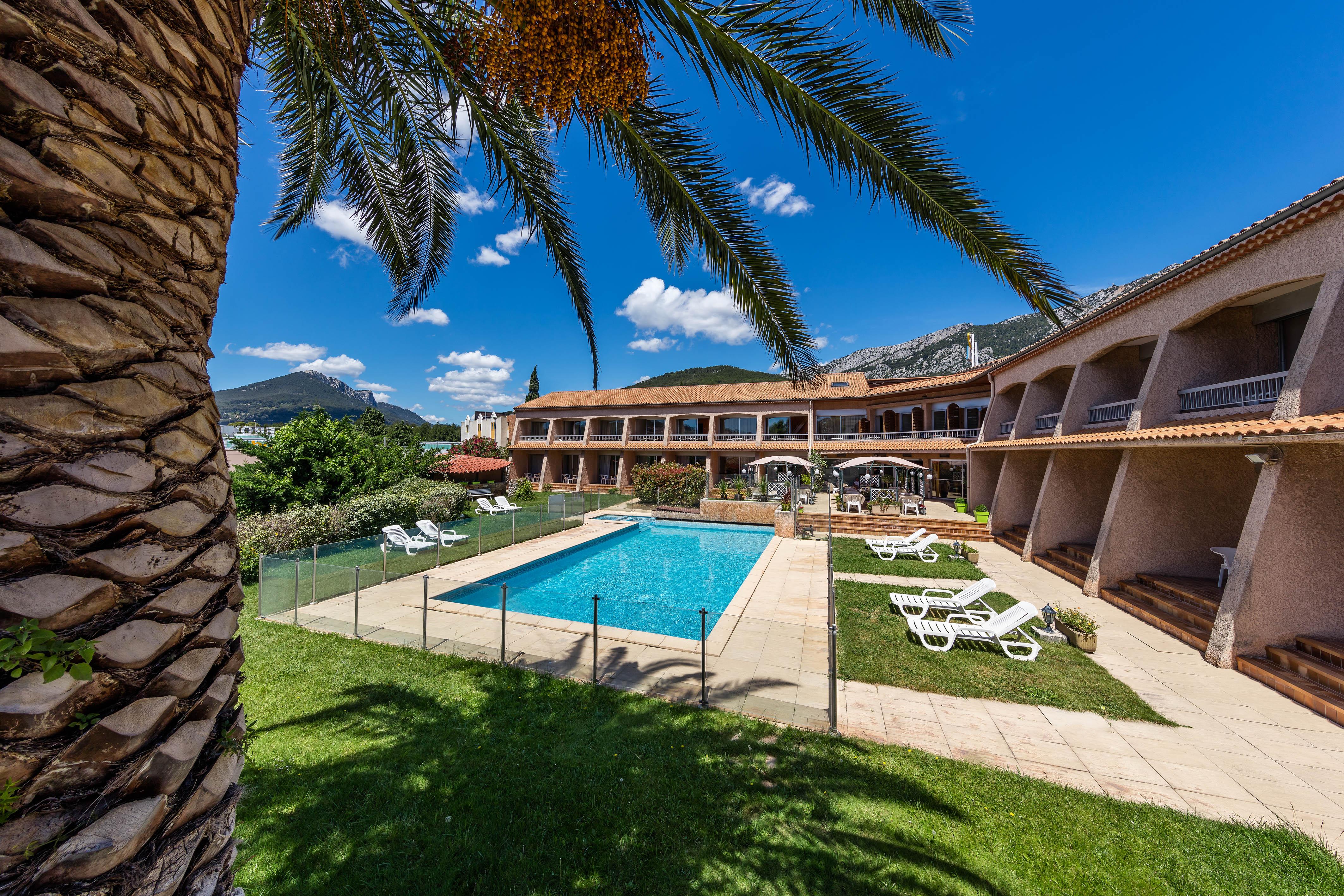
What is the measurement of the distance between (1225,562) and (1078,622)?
4156 mm

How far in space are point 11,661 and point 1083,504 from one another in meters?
18.3

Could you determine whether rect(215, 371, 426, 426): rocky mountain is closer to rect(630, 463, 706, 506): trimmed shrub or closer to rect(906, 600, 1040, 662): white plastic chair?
rect(630, 463, 706, 506): trimmed shrub

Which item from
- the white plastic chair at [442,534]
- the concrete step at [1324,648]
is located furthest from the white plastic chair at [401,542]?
the concrete step at [1324,648]

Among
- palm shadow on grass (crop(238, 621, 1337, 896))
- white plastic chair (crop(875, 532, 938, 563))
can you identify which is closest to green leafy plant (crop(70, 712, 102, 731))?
palm shadow on grass (crop(238, 621, 1337, 896))

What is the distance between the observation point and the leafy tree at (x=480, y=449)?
35156mm

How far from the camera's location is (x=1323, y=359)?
691cm

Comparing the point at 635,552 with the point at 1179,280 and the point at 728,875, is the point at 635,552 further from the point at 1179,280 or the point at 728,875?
the point at 1179,280

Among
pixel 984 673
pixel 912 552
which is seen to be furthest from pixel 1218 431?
pixel 912 552

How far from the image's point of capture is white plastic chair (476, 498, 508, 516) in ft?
67.2

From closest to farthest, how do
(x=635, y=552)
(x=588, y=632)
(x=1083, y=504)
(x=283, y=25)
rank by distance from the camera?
(x=283, y=25) < (x=588, y=632) < (x=1083, y=504) < (x=635, y=552)

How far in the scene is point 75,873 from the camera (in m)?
0.92

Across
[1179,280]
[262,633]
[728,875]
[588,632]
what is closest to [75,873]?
[728,875]

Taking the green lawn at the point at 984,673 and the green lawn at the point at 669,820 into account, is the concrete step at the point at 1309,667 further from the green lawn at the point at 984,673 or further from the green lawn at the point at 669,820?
the green lawn at the point at 669,820

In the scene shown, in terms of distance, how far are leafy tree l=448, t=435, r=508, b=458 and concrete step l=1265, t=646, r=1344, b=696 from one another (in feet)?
115
